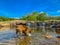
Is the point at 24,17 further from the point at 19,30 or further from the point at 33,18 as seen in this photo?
the point at 19,30

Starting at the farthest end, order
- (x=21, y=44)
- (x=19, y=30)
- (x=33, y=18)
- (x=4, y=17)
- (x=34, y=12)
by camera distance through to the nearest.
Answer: (x=4, y=17)
(x=34, y=12)
(x=33, y=18)
(x=19, y=30)
(x=21, y=44)

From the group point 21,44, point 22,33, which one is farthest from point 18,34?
point 21,44

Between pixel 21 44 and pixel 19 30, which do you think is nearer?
pixel 21 44

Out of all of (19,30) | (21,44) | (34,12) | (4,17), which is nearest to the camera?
(21,44)

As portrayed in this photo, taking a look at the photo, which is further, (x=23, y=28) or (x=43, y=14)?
(x=43, y=14)

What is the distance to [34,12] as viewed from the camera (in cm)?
10450

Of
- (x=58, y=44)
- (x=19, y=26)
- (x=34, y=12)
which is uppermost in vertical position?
(x=34, y=12)

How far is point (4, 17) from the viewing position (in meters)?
113

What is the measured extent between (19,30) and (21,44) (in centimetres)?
517

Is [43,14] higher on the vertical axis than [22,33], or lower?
higher

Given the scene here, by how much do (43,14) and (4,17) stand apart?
25262mm

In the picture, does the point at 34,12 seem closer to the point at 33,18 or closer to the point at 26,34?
the point at 33,18

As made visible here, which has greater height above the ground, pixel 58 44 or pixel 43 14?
pixel 43 14

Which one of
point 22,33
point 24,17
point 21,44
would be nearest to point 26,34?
point 22,33
